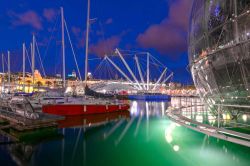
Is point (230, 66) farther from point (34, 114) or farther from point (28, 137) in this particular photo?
point (34, 114)

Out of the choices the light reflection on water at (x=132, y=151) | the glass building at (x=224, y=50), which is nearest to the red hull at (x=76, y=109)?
the light reflection on water at (x=132, y=151)

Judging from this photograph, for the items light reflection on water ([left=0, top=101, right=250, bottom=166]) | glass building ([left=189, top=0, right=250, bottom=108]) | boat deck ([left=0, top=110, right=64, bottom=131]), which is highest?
glass building ([left=189, top=0, right=250, bottom=108])

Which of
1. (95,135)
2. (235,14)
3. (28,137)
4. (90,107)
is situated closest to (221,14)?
(235,14)

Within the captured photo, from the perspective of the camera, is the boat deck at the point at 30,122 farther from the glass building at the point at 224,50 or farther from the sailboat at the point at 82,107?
the glass building at the point at 224,50

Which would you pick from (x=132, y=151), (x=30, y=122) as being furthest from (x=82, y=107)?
(x=132, y=151)

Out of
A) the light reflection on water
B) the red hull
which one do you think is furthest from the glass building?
the red hull

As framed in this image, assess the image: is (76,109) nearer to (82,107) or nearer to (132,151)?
(82,107)

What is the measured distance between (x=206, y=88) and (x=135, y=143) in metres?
A: 6.08

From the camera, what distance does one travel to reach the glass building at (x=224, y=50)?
10.2m

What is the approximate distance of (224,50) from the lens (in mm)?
10867

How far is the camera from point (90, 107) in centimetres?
3381

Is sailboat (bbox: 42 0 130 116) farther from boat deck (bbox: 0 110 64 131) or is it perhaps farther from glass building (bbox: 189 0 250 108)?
glass building (bbox: 189 0 250 108)

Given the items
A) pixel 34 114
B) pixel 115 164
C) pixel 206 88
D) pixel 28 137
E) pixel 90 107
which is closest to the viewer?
pixel 115 164

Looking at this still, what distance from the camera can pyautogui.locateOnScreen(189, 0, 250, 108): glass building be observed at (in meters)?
10.2
